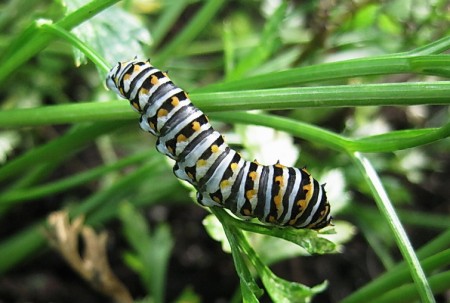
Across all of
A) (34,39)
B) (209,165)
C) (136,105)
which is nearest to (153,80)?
(136,105)

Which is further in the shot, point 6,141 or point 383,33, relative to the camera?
point 383,33

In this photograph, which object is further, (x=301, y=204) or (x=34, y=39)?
(x=34, y=39)

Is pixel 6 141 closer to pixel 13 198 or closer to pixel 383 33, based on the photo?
pixel 13 198

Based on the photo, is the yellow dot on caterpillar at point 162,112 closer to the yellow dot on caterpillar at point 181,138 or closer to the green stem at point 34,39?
the yellow dot on caterpillar at point 181,138

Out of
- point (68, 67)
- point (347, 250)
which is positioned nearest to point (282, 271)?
point (347, 250)

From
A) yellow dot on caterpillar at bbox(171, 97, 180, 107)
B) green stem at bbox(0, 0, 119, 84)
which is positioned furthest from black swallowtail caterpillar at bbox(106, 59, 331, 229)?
green stem at bbox(0, 0, 119, 84)

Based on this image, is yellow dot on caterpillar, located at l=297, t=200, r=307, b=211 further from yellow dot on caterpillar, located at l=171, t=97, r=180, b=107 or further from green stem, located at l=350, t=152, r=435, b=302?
yellow dot on caterpillar, located at l=171, t=97, r=180, b=107

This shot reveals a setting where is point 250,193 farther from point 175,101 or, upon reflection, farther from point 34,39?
point 34,39

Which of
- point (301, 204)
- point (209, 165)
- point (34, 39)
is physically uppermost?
point (34, 39)
